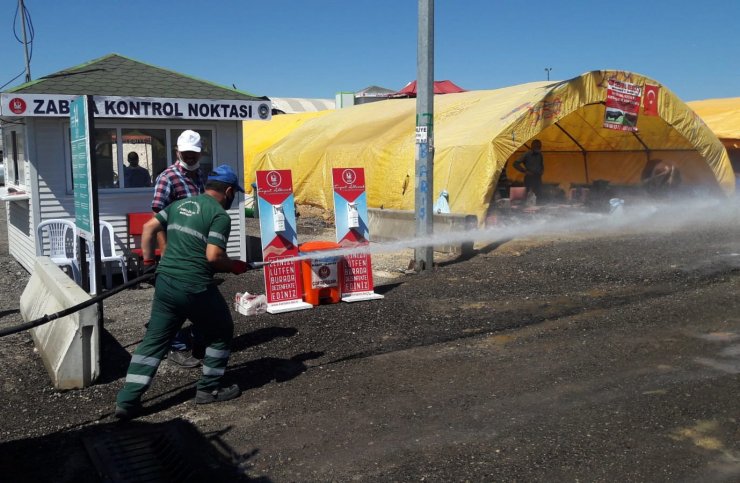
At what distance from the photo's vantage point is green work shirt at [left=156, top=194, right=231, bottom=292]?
502 centimetres

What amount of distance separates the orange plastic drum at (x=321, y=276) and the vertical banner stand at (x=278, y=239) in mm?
93

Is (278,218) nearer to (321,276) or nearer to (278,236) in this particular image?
Answer: (278,236)

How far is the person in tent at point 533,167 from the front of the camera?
1656cm

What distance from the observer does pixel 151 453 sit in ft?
14.5

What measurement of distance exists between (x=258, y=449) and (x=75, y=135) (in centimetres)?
419

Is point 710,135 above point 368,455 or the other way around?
above

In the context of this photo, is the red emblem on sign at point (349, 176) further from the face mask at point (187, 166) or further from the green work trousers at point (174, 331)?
the green work trousers at point (174, 331)

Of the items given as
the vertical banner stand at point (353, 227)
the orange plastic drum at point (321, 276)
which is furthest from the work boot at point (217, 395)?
the vertical banner stand at point (353, 227)

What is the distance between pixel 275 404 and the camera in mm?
5160

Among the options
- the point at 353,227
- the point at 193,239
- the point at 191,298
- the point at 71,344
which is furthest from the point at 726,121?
the point at 71,344

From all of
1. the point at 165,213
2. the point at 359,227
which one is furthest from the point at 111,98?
the point at 165,213

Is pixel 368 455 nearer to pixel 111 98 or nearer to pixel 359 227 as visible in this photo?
pixel 359 227

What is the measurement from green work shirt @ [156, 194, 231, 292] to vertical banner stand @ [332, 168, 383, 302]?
3503 millimetres

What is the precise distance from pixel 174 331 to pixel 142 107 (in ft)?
18.7
